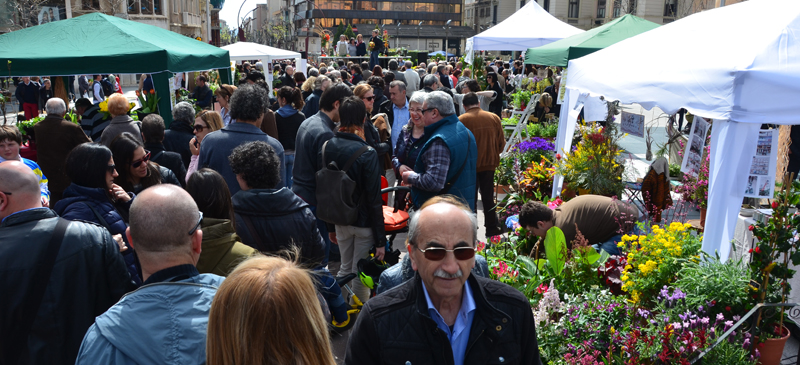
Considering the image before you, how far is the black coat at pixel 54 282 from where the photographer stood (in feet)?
7.56

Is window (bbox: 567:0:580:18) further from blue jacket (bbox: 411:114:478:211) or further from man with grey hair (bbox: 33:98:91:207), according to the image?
man with grey hair (bbox: 33:98:91:207)

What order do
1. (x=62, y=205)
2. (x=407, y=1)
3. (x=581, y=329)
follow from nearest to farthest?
(x=62, y=205)
(x=581, y=329)
(x=407, y=1)

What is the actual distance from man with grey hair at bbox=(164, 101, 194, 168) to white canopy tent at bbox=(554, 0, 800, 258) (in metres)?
4.22

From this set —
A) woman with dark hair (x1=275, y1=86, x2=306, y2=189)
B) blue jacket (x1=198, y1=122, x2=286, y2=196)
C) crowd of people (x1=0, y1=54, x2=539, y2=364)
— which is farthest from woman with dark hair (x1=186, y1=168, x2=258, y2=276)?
woman with dark hair (x1=275, y1=86, x2=306, y2=189)

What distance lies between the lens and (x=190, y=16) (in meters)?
52.0

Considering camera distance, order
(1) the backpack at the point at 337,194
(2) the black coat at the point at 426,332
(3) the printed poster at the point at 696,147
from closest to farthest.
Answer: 1. (2) the black coat at the point at 426,332
2. (1) the backpack at the point at 337,194
3. (3) the printed poster at the point at 696,147

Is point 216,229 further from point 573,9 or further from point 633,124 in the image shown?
point 573,9

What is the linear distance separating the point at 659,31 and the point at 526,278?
306 cm

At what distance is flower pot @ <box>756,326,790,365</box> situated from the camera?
3367 millimetres

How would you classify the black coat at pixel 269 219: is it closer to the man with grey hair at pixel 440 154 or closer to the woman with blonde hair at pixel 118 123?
the man with grey hair at pixel 440 154

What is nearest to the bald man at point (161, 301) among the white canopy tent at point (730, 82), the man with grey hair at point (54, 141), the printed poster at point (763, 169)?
the white canopy tent at point (730, 82)

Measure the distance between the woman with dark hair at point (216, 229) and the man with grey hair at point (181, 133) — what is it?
2857 mm

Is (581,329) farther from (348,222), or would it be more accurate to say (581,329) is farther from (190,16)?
(190,16)

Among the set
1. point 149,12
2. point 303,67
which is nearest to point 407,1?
point 149,12
